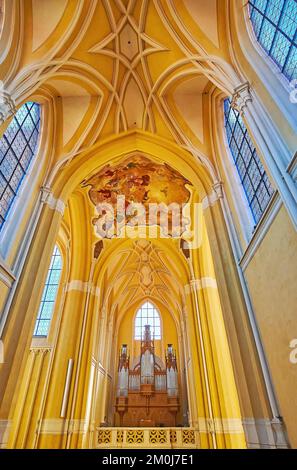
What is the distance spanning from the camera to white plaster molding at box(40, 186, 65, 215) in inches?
287

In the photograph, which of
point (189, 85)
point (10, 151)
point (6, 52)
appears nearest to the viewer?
point (6, 52)

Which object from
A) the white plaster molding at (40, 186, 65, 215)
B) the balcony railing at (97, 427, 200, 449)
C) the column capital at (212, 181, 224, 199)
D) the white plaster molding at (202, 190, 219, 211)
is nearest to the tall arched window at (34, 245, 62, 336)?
the balcony railing at (97, 427, 200, 449)

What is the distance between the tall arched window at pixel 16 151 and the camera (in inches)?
243

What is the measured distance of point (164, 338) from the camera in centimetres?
1956

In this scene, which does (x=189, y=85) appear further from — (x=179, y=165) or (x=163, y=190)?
(x=163, y=190)

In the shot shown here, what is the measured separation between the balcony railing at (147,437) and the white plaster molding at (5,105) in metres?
12.3

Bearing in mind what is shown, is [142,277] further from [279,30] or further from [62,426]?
[279,30]

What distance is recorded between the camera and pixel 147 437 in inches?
442

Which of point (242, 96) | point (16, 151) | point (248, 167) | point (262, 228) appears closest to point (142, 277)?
point (16, 151)

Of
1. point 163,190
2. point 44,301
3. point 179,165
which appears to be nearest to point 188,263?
point 163,190

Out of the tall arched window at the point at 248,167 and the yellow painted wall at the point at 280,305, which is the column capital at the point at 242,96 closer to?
the tall arched window at the point at 248,167

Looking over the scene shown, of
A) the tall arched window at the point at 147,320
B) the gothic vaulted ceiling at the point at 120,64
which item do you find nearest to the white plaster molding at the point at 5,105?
the gothic vaulted ceiling at the point at 120,64

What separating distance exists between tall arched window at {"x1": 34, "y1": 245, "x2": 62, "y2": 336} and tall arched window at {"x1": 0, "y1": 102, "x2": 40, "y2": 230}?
6868 millimetres
